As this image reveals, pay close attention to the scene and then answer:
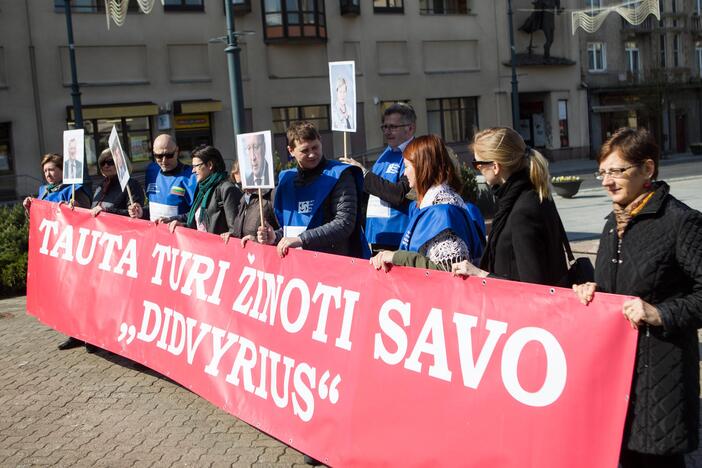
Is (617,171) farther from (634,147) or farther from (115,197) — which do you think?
(115,197)

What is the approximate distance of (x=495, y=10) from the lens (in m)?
41.8

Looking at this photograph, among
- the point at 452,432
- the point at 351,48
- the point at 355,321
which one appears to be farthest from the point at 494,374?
the point at 351,48

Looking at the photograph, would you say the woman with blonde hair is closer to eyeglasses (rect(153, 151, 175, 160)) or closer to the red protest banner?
the red protest banner

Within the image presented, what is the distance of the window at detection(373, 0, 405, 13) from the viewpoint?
125 ft

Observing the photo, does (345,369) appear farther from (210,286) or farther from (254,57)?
(254,57)

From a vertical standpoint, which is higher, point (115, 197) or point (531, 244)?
point (115, 197)

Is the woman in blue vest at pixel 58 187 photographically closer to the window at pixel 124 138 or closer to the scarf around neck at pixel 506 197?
the scarf around neck at pixel 506 197

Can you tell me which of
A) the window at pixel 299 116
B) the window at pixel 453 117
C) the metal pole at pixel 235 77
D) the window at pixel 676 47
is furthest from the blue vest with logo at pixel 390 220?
the window at pixel 676 47

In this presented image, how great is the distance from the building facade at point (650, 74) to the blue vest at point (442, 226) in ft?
144

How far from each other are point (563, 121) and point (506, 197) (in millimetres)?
42997

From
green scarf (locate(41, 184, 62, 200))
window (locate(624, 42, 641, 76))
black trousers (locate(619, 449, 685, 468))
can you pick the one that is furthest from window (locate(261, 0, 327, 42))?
black trousers (locate(619, 449, 685, 468))

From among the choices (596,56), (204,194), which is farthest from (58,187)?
(596,56)

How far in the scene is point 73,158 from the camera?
7379 millimetres

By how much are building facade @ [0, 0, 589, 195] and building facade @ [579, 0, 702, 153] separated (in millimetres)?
1855
